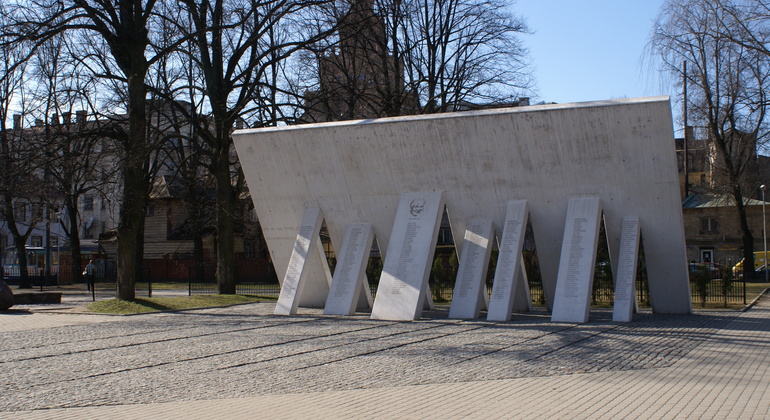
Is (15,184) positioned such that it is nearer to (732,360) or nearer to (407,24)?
(732,360)

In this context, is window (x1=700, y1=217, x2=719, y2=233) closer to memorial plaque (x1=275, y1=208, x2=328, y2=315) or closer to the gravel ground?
the gravel ground

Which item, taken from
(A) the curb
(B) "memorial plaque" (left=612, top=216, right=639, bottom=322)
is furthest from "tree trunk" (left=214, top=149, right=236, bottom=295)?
(A) the curb

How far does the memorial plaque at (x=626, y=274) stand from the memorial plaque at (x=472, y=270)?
3.15 metres

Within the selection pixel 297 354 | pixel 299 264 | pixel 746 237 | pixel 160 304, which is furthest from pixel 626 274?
pixel 746 237

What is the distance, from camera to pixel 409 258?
19031 millimetres

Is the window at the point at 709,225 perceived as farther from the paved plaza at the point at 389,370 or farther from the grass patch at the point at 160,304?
the paved plaza at the point at 389,370

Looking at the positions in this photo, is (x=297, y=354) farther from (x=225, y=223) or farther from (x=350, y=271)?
(x=225, y=223)

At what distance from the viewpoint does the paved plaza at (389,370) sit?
813 cm

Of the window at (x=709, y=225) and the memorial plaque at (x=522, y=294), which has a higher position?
the window at (x=709, y=225)

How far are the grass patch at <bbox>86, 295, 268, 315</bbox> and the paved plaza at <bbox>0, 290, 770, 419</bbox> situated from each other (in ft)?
12.8

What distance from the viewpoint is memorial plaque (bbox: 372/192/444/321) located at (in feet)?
60.6

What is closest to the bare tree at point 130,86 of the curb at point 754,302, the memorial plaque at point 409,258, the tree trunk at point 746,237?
the memorial plaque at point 409,258

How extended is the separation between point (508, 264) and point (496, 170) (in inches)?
92.9

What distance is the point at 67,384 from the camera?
973 centimetres
